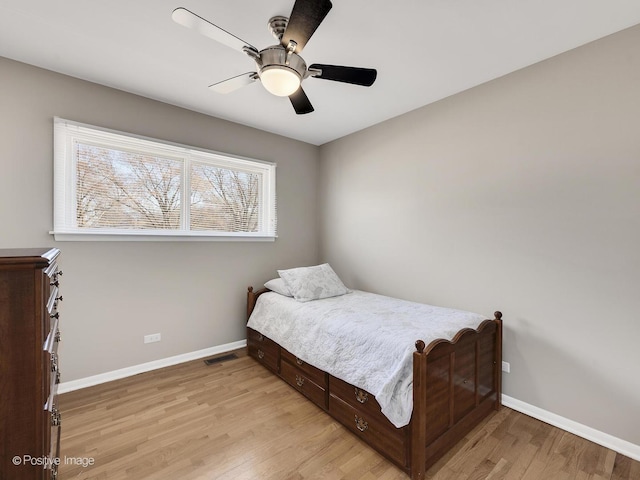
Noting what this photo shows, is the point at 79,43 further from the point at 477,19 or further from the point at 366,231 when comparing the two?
the point at 366,231

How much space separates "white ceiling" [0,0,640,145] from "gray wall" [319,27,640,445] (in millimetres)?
280

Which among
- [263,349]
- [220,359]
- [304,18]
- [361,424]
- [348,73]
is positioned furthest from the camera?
[220,359]

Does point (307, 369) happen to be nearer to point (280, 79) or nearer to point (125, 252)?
point (125, 252)

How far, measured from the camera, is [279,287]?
3215 millimetres

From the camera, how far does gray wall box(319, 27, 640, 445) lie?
1862 millimetres

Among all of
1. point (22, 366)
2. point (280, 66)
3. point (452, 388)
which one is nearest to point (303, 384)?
point (452, 388)

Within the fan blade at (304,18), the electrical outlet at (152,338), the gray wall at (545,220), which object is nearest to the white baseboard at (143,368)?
the electrical outlet at (152,338)

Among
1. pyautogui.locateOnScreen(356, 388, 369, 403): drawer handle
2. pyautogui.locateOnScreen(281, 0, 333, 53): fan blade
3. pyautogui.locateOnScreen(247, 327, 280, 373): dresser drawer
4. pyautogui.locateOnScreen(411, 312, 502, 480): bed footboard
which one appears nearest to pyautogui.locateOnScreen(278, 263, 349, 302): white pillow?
pyautogui.locateOnScreen(247, 327, 280, 373): dresser drawer

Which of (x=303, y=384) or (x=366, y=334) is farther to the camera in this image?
(x=303, y=384)

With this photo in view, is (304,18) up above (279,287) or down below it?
above

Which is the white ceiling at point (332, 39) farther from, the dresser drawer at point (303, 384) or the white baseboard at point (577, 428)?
the white baseboard at point (577, 428)

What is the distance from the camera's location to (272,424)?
82.0 inches

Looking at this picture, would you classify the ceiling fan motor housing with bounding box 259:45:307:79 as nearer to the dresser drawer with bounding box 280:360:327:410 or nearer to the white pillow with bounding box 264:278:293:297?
the white pillow with bounding box 264:278:293:297

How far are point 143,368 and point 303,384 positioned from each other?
62.8 inches
